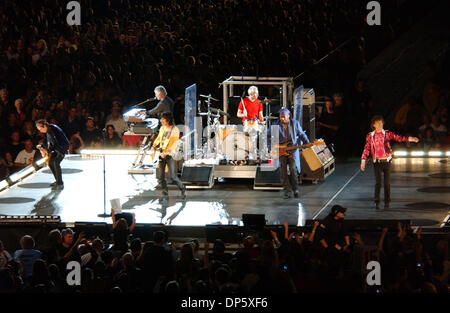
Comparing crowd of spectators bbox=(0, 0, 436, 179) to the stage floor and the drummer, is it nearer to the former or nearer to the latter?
the stage floor

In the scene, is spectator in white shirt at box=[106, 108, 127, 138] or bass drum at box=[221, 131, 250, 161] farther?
spectator in white shirt at box=[106, 108, 127, 138]

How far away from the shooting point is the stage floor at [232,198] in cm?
1458

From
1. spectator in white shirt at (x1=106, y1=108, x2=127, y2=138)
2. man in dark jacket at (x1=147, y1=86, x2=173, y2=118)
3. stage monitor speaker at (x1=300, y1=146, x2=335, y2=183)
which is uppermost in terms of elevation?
man in dark jacket at (x1=147, y1=86, x2=173, y2=118)

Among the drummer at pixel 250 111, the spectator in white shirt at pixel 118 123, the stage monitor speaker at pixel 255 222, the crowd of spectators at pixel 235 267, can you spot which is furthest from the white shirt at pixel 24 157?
the crowd of spectators at pixel 235 267

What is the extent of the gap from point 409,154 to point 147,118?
17.0ft

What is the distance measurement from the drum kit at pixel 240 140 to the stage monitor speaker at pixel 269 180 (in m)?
0.39

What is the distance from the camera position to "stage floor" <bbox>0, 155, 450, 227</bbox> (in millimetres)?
14578

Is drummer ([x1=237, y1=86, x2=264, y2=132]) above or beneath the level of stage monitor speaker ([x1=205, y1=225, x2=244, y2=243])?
above

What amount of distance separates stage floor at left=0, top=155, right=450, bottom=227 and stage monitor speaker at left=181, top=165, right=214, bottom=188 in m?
0.13

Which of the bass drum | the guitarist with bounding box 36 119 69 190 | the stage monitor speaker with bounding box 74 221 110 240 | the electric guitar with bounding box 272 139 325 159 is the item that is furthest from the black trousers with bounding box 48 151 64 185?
the electric guitar with bounding box 272 139 325 159

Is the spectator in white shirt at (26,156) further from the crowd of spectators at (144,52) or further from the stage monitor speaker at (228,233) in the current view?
the stage monitor speaker at (228,233)

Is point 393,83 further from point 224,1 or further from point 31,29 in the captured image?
point 31,29

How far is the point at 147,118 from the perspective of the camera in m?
17.8
